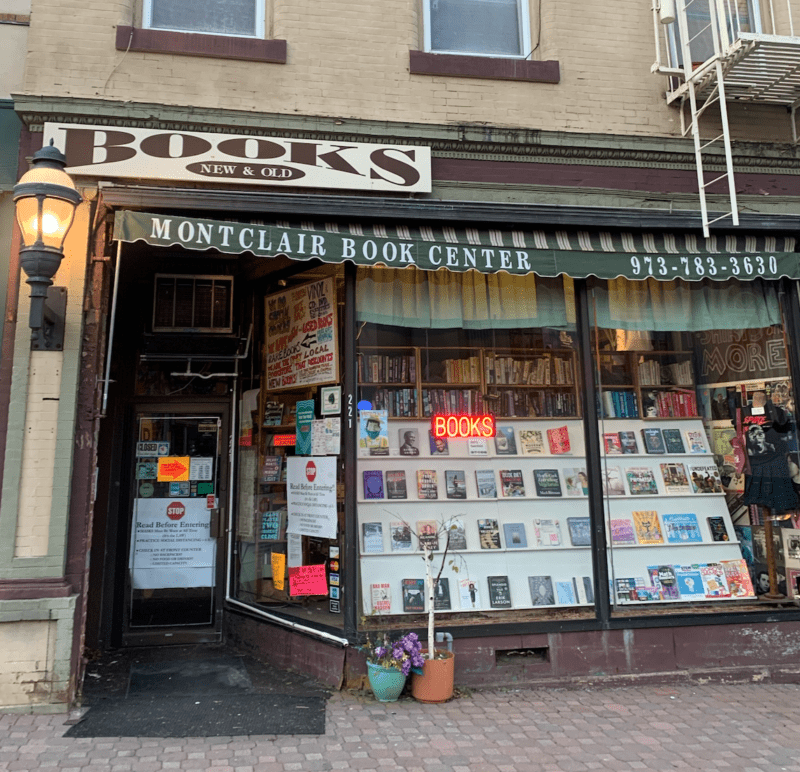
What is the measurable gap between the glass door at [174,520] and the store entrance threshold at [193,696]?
1.38 ft

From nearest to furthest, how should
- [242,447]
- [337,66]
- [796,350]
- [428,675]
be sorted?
[428,675] < [337,66] < [796,350] < [242,447]

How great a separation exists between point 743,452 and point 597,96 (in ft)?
12.4

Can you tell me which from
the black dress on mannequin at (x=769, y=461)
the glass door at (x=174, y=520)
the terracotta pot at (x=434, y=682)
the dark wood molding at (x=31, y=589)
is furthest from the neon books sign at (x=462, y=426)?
the dark wood molding at (x=31, y=589)

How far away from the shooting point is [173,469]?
700 centimetres

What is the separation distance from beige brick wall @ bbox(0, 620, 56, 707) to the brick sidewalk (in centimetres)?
14

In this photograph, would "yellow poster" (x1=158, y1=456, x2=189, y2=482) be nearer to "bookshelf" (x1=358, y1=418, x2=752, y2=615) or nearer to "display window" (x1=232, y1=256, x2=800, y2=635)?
"display window" (x1=232, y1=256, x2=800, y2=635)

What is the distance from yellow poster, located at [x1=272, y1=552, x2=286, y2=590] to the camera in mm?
6422

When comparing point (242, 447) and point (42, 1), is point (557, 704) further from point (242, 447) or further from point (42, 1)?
point (42, 1)

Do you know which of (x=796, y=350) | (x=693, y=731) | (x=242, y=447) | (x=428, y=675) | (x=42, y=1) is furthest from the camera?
(x=242, y=447)

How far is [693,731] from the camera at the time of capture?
15.6ft

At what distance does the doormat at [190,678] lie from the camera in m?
5.47

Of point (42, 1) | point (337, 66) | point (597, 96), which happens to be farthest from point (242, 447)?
point (597, 96)

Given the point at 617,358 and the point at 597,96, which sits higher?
the point at 597,96

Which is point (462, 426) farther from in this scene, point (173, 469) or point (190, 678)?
point (190, 678)
